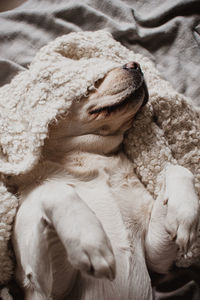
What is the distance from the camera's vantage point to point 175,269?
1.08 m

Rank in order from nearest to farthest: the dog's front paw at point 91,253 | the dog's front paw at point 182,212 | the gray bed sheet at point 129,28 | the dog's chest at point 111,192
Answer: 1. the dog's front paw at point 91,253
2. the dog's front paw at point 182,212
3. the dog's chest at point 111,192
4. the gray bed sheet at point 129,28

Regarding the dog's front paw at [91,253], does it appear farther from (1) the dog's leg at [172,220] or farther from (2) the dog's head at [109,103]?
(2) the dog's head at [109,103]

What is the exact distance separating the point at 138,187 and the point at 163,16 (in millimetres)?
889

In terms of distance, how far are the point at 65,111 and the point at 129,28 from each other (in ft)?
2.33

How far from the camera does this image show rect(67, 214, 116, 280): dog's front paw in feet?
2.27

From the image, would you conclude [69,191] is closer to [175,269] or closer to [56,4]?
[175,269]

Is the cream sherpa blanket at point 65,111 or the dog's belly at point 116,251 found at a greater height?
the cream sherpa blanket at point 65,111

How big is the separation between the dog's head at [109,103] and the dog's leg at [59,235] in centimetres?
20

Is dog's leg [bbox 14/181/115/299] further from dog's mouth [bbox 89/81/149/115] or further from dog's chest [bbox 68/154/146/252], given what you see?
dog's mouth [bbox 89/81/149/115]

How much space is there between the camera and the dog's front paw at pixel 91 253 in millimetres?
691

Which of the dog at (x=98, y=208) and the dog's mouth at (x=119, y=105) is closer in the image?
the dog at (x=98, y=208)

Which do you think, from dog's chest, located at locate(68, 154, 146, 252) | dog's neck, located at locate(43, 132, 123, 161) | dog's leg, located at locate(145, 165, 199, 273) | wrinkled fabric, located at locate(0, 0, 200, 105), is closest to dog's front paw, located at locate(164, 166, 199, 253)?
dog's leg, located at locate(145, 165, 199, 273)

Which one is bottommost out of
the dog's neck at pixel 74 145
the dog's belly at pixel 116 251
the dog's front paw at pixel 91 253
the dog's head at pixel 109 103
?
the dog's belly at pixel 116 251

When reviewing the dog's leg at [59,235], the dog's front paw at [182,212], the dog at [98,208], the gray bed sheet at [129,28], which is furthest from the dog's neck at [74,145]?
the gray bed sheet at [129,28]
